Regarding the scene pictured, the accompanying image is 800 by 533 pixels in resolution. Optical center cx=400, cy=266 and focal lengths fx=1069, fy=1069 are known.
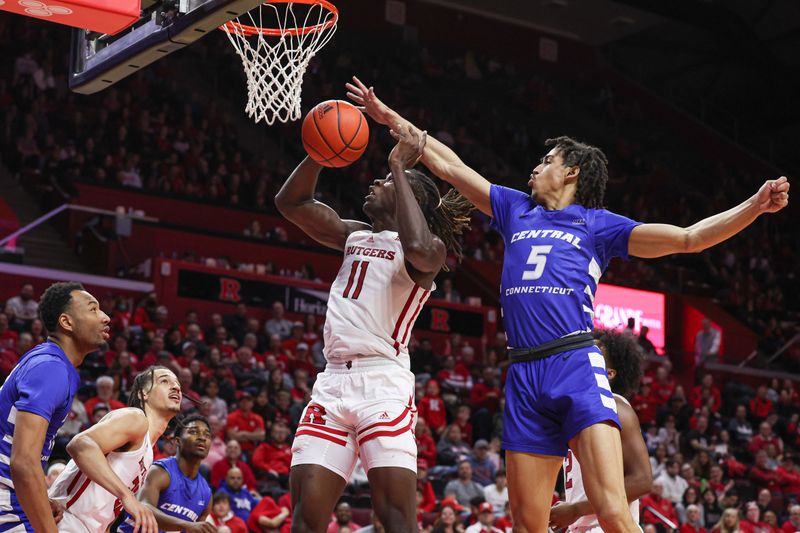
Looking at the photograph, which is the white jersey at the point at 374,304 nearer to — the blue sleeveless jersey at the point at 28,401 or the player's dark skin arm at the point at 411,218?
the player's dark skin arm at the point at 411,218

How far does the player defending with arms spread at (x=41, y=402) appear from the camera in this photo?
4566mm

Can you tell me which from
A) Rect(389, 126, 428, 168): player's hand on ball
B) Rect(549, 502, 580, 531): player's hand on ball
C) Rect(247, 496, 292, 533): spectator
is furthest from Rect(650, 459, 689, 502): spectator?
Rect(389, 126, 428, 168): player's hand on ball

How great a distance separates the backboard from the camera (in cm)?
610

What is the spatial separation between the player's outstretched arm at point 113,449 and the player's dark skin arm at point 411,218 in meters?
1.74

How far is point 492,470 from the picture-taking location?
14391 millimetres

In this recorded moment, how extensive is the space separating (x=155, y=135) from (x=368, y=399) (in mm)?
15710

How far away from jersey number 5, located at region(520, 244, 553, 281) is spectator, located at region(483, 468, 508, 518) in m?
8.85

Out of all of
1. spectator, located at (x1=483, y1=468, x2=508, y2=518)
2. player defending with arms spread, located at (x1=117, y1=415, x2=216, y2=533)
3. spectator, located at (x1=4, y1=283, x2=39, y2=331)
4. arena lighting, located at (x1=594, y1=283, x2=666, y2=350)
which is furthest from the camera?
arena lighting, located at (x1=594, y1=283, x2=666, y2=350)

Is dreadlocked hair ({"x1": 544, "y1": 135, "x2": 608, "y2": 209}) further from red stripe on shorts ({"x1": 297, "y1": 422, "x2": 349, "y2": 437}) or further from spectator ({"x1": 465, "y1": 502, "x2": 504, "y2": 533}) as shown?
spectator ({"x1": 465, "y1": 502, "x2": 504, "y2": 533})

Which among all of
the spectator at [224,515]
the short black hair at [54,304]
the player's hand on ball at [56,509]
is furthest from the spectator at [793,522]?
the short black hair at [54,304]

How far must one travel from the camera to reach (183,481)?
7.11 m

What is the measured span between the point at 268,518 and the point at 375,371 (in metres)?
6.76

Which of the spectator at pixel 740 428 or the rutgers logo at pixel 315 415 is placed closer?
the rutgers logo at pixel 315 415

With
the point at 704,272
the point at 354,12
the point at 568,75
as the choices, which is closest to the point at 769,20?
the point at 568,75
